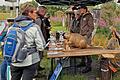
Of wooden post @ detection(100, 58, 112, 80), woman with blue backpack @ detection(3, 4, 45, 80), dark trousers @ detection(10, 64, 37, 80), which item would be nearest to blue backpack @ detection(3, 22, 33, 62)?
woman with blue backpack @ detection(3, 4, 45, 80)


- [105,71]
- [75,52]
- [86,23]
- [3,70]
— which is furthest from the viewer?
[86,23]

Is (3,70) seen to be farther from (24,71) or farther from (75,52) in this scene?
(75,52)

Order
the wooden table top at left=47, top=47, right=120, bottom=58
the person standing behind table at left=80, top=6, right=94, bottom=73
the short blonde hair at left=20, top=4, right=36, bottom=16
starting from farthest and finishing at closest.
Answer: the person standing behind table at left=80, top=6, right=94, bottom=73, the wooden table top at left=47, top=47, right=120, bottom=58, the short blonde hair at left=20, top=4, right=36, bottom=16

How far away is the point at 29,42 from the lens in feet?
15.6

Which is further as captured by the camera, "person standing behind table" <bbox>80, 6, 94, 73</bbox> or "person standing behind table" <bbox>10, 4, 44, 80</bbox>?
"person standing behind table" <bbox>80, 6, 94, 73</bbox>

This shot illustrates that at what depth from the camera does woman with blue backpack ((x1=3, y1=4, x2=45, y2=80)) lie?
15.3ft

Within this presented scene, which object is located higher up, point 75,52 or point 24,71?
point 24,71

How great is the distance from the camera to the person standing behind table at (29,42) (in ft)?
15.6

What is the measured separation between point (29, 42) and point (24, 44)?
9 centimetres

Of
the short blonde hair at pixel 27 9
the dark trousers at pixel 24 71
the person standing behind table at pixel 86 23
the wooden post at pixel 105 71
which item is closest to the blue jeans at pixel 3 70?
the dark trousers at pixel 24 71

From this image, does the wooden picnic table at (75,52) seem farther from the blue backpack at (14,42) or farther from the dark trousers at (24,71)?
the blue backpack at (14,42)

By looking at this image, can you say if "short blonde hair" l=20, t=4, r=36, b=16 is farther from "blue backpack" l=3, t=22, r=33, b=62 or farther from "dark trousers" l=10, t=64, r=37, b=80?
"dark trousers" l=10, t=64, r=37, b=80

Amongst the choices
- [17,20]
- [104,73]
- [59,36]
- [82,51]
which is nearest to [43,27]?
[59,36]

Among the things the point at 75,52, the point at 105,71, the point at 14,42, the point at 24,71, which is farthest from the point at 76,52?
the point at 14,42
